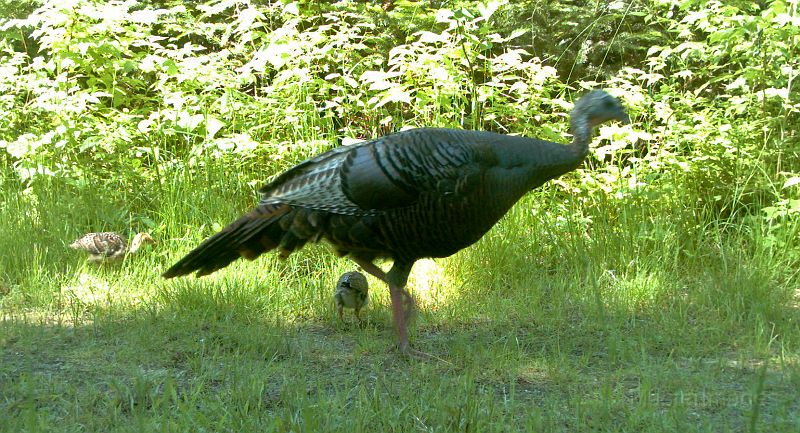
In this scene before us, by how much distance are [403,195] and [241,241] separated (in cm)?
102

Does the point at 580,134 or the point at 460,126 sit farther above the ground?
Answer: the point at 580,134

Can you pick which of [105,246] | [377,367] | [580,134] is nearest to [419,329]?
[377,367]

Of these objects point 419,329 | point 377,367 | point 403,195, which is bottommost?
point 419,329

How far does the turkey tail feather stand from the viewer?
4.60 m

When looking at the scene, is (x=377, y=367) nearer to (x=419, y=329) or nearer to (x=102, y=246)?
(x=419, y=329)

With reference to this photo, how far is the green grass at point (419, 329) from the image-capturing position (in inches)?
141

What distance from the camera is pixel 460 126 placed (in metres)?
6.59

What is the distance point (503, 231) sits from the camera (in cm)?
612

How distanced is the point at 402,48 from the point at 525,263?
87.1 inches

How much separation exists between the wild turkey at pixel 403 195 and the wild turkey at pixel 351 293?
0.35 metres

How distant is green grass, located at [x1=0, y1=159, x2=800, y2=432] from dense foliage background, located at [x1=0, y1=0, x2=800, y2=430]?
4 centimetres

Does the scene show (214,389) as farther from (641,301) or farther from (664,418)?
(641,301)

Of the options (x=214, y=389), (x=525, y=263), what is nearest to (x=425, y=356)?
(x=214, y=389)

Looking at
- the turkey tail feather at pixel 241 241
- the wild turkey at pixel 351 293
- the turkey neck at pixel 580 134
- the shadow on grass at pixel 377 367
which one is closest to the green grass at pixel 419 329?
the shadow on grass at pixel 377 367
